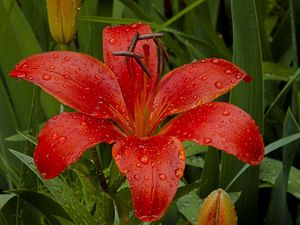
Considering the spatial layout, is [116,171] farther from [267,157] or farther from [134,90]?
[267,157]

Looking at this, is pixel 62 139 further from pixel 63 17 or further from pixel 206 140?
pixel 63 17

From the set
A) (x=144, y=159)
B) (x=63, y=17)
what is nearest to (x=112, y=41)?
(x=63, y=17)

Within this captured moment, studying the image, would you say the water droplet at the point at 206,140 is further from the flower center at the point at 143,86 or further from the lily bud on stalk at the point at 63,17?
the lily bud on stalk at the point at 63,17

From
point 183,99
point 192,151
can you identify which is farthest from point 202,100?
point 192,151

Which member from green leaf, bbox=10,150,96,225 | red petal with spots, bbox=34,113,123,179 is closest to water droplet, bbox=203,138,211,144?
red petal with spots, bbox=34,113,123,179

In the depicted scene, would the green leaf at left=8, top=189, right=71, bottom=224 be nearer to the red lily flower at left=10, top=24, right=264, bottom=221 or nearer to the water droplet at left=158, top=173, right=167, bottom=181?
the red lily flower at left=10, top=24, right=264, bottom=221

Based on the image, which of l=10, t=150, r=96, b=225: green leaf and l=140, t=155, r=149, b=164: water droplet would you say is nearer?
l=140, t=155, r=149, b=164: water droplet
